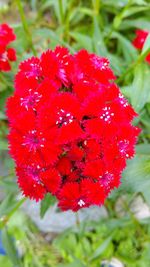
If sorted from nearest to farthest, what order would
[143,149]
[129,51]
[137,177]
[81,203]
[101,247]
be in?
[81,203] < [137,177] < [143,149] < [101,247] < [129,51]

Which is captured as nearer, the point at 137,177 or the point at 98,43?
the point at 137,177

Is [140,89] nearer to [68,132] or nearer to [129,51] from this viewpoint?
[129,51]

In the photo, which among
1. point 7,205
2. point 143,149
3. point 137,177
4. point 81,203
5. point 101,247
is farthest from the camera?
point 101,247

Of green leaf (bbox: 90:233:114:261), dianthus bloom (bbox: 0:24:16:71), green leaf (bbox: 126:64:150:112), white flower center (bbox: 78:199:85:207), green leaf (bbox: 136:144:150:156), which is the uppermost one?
dianthus bloom (bbox: 0:24:16:71)

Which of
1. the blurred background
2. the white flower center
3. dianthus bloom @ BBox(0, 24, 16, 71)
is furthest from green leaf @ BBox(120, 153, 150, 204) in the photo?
dianthus bloom @ BBox(0, 24, 16, 71)

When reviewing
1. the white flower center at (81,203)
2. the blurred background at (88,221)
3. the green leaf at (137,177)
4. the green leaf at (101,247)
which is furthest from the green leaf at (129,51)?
the white flower center at (81,203)

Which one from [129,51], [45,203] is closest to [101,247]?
[45,203]

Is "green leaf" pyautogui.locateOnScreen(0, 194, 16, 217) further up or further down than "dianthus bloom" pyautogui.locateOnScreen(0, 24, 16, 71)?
further down

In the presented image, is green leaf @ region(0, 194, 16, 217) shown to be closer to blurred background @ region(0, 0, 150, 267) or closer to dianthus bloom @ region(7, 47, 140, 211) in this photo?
blurred background @ region(0, 0, 150, 267)

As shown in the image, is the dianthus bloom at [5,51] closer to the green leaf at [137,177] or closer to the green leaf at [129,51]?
the green leaf at [129,51]
